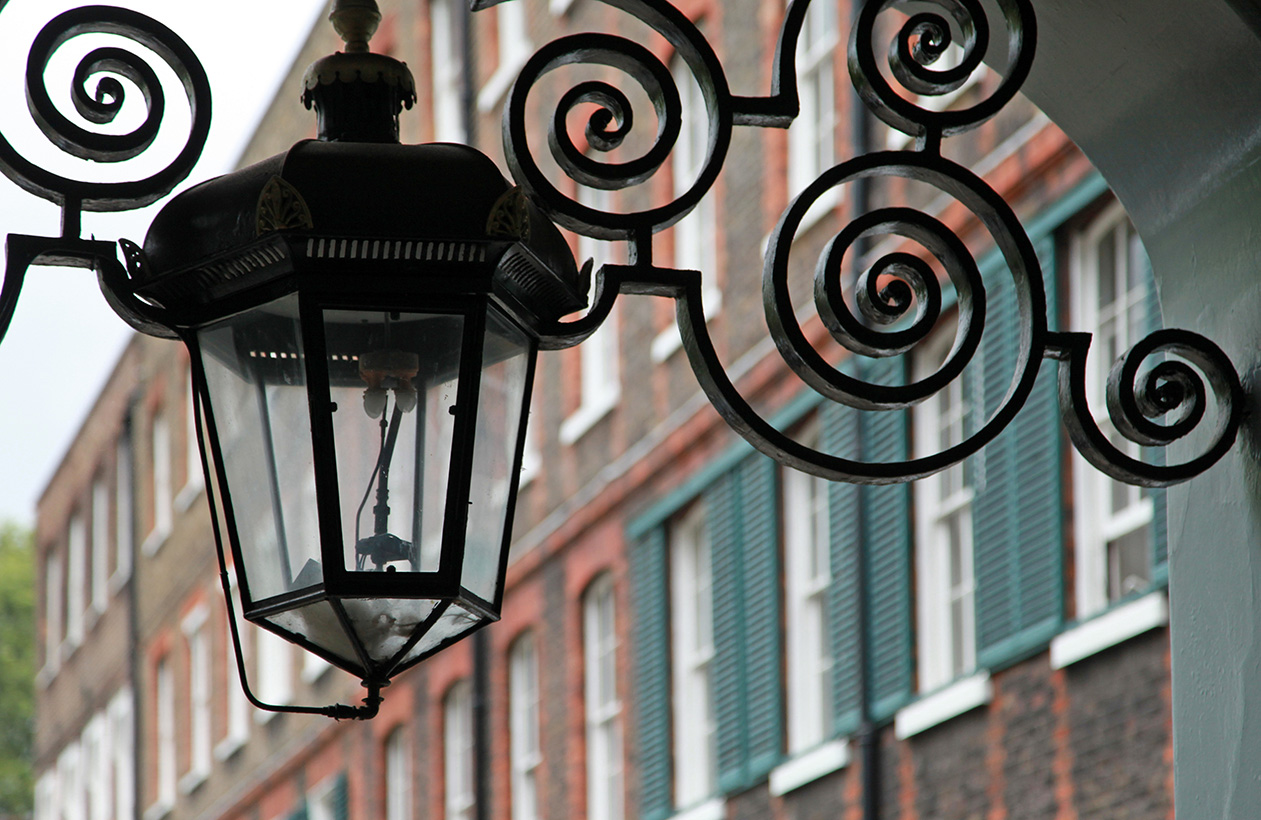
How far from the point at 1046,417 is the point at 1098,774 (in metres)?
2.06

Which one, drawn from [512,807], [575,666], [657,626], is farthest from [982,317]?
[512,807]

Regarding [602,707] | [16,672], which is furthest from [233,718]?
[16,672]

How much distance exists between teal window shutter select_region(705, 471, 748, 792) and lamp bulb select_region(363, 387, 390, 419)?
14718 millimetres

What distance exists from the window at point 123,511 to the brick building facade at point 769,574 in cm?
686

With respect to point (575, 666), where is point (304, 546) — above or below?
below

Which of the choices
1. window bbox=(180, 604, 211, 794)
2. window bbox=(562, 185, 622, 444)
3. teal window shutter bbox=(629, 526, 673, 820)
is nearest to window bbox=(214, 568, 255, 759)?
window bbox=(180, 604, 211, 794)

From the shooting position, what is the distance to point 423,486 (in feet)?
10.6

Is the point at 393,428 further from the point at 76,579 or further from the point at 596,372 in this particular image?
the point at 76,579

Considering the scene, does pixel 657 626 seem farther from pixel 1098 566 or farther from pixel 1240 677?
pixel 1240 677

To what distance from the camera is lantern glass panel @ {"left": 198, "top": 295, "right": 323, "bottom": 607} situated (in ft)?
10.5

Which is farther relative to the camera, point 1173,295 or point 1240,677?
point 1173,295

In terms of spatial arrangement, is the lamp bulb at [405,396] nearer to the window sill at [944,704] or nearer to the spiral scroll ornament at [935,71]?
the spiral scroll ornament at [935,71]

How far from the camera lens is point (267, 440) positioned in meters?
3.26

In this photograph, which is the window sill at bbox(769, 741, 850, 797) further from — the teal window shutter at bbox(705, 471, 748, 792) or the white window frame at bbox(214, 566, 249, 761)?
the white window frame at bbox(214, 566, 249, 761)
